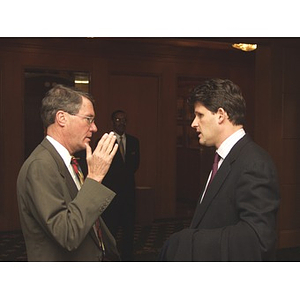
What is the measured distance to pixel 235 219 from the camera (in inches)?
93.0

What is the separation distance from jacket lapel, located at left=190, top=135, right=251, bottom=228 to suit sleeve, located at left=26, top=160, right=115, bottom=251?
420 mm

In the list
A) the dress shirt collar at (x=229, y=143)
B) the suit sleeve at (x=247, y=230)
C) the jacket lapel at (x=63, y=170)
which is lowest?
the suit sleeve at (x=247, y=230)

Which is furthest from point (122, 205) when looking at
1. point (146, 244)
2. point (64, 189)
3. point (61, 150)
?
point (64, 189)

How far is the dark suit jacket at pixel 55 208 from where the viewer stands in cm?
234

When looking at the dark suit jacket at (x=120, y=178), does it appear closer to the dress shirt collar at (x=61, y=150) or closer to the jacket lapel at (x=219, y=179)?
the dress shirt collar at (x=61, y=150)

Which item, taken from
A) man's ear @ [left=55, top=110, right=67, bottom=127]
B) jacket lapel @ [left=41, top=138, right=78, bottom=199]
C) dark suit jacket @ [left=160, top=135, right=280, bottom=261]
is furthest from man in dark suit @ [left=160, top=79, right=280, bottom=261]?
man's ear @ [left=55, top=110, right=67, bottom=127]

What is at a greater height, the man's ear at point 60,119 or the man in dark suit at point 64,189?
the man's ear at point 60,119

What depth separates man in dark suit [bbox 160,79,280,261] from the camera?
226 cm

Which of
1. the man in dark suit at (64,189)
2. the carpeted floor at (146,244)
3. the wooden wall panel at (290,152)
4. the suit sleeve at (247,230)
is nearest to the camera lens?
the suit sleeve at (247,230)

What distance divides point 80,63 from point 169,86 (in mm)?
1769

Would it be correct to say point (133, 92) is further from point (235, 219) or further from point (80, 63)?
point (235, 219)

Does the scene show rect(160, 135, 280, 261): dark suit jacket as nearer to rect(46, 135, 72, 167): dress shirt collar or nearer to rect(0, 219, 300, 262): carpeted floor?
rect(46, 135, 72, 167): dress shirt collar

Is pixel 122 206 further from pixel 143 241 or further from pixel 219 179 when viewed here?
pixel 219 179

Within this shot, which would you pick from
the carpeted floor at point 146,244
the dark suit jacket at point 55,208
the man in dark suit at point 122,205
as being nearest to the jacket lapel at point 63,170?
the dark suit jacket at point 55,208
